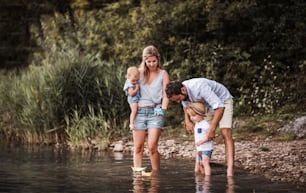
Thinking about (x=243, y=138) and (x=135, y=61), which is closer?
(x=243, y=138)

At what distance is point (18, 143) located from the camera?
1612 centimetres

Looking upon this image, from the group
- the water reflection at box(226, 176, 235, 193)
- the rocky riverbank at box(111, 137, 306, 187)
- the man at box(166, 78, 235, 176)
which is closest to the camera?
the water reflection at box(226, 176, 235, 193)

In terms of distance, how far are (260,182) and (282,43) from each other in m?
8.58

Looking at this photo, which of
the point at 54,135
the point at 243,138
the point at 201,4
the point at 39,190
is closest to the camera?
the point at 39,190

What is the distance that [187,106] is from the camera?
360 inches

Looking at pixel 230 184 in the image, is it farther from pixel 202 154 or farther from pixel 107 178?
pixel 107 178

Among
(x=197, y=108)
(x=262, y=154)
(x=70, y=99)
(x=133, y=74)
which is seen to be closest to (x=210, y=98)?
(x=197, y=108)

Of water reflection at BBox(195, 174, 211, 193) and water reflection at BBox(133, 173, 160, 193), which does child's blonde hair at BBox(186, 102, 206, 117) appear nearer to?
water reflection at BBox(195, 174, 211, 193)

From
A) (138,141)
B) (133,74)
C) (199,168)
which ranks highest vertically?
(133,74)

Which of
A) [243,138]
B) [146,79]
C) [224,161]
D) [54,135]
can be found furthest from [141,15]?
[146,79]

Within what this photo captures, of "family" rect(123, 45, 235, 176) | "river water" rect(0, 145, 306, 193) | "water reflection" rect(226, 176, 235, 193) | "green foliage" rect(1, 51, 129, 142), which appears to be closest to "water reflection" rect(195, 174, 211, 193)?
"river water" rect(0, 145, 306, 193)

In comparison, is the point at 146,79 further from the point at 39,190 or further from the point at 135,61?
the point at 135,61

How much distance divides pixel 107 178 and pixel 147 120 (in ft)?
3.45

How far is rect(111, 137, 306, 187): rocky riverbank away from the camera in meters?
9.91
